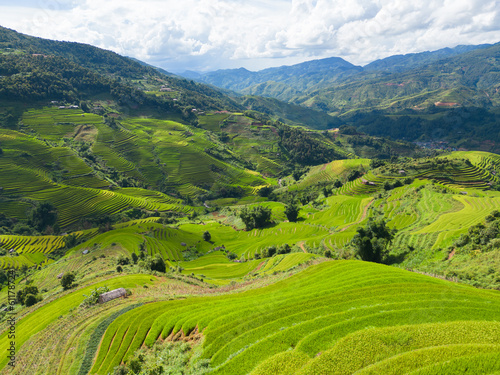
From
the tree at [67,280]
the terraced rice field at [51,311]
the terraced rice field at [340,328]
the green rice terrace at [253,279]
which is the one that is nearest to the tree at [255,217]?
the green rice terrace at [253,279]

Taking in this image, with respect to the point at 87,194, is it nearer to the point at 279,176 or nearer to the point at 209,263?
the point at 209,263

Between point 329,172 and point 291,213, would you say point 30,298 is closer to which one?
point 291,213

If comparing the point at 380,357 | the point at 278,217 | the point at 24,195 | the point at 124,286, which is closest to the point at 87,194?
the point at 24,195

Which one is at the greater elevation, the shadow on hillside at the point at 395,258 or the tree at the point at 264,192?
the tree at the point at 264,192

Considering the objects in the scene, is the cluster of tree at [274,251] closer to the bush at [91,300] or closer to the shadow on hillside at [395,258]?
the shadow on hillside at [395,258]

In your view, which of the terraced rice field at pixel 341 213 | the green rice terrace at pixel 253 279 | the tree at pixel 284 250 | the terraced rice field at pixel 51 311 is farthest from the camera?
the terraced rice field at pixel 341 213

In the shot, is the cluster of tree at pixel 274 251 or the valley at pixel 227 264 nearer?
the valley at pixel 227 264

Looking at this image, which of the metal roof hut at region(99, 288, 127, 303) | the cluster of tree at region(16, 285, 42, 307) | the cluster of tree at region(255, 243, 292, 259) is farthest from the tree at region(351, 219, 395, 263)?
the cluster of tree at region(16, 285, 42, 307)
